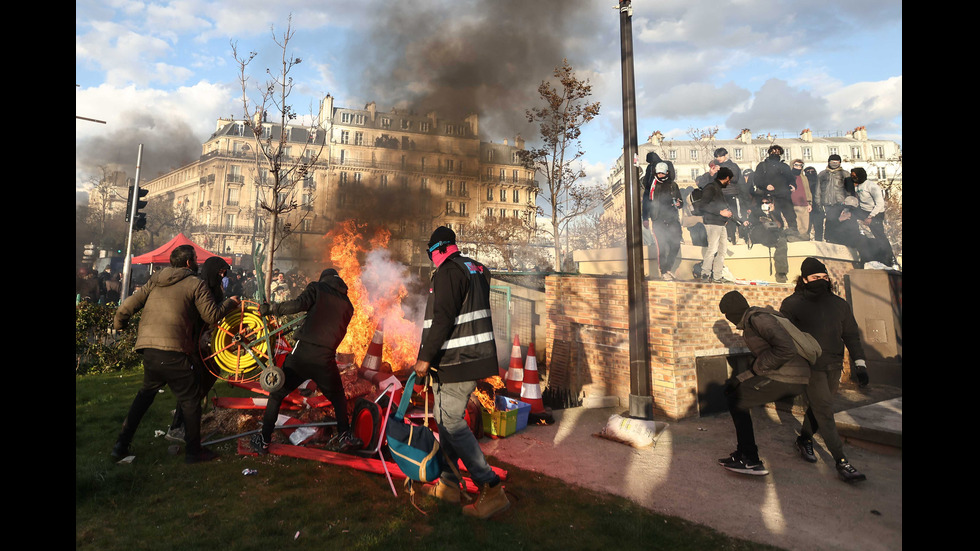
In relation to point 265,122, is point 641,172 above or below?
below

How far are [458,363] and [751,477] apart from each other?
9.80 feet

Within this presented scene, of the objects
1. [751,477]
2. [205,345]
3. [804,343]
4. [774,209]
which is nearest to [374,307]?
[205,345]

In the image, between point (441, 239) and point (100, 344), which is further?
point (100, 344)

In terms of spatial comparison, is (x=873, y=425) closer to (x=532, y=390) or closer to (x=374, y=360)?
(x=532, y=390)

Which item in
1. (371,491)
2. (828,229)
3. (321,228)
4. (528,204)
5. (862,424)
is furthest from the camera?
(528,204)

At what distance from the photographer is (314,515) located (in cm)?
318

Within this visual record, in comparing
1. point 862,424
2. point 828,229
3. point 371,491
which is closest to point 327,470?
point 371,491

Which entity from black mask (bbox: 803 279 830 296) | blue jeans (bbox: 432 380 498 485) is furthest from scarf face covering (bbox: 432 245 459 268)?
black mask (bbox: 803 279 830 296)

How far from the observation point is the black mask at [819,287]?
14.3 ft

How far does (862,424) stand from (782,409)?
1487 mm

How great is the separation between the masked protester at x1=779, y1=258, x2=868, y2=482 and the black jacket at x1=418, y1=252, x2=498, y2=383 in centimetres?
310

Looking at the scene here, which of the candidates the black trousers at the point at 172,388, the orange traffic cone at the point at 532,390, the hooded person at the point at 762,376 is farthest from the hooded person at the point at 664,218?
the black trousers at the point at 172,388
